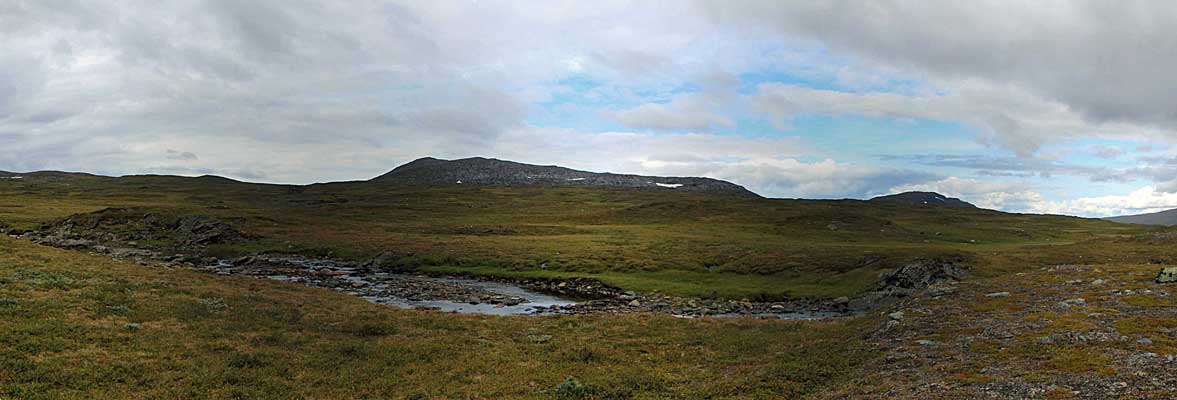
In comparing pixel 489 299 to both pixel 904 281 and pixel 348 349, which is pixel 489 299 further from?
pixel 904 281

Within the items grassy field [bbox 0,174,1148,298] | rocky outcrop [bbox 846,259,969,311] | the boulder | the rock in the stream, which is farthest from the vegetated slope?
the rock in the stream

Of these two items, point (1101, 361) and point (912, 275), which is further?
point (912, 275)

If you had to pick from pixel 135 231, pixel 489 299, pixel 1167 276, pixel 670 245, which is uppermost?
A: pixel 1167 276

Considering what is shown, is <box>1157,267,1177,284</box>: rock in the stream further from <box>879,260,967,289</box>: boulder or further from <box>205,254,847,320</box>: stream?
<box>205,254,847,320</box>: stream

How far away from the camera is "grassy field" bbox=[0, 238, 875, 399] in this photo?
2150 cm

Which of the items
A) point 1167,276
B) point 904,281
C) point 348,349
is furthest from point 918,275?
point 348,349

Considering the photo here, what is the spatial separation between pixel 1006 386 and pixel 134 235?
11858 centimetres

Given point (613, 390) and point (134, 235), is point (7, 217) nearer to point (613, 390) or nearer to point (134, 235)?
point (134, 235)

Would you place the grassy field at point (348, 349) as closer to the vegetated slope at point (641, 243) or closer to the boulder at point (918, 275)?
the boulder at point (918, 275)

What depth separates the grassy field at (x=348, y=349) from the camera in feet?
70.5

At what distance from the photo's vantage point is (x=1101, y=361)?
58.0 ft

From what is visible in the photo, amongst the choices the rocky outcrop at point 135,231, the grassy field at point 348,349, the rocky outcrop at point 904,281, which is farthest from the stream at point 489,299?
the rocky outcrop at point 135,231

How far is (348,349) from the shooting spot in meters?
28.0

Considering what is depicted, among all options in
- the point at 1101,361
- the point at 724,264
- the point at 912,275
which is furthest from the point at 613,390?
the point at 724,264
